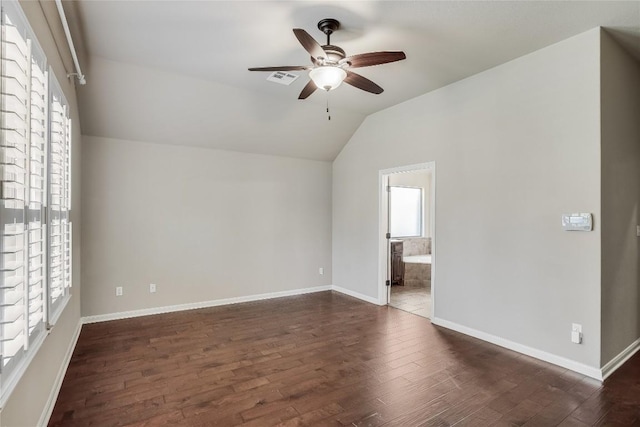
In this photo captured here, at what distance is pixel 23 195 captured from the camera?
1.68m

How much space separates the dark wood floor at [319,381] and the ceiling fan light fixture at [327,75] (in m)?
2.48

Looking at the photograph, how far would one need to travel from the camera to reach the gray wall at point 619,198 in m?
2.98

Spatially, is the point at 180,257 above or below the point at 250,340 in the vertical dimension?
above

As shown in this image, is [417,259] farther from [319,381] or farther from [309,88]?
[309,88]

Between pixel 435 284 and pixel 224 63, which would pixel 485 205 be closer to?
pixel 435 284

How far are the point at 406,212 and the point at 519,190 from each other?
3.93 metres

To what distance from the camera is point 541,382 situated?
2.86 metres

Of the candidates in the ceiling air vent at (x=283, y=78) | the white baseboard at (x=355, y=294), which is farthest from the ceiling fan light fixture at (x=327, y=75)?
the white baseboard at (x=355, y=294)

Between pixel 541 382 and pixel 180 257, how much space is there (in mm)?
4465

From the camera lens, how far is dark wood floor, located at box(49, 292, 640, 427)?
Answer: 7.86 feet

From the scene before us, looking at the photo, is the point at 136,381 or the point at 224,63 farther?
the point at 224,63

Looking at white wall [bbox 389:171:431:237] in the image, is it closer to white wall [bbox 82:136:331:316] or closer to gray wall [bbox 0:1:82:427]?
white wall [bbox 82:136:331:316]

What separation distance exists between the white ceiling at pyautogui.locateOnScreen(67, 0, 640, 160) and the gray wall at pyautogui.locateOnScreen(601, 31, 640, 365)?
0.33 meters

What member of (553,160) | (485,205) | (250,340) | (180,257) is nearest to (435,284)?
A: (485,205)
